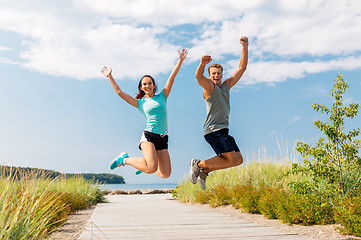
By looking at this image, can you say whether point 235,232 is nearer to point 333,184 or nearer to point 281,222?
point 281,222

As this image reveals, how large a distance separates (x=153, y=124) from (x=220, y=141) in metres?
1.04

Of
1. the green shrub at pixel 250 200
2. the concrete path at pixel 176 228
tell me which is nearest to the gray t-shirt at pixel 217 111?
the concrete path at pixel 176 228

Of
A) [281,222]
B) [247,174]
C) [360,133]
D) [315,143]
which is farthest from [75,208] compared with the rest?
[360,133]

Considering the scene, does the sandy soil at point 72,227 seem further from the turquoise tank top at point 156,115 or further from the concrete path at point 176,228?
the turquoise tank top at point 156,115

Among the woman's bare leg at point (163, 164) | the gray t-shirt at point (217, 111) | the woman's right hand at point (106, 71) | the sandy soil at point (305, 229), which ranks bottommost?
the sandy soil at point (305, 229)

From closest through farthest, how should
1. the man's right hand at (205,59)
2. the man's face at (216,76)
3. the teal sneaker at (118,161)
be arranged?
1. the man's right hand at (205,59)
2. the man's face at (216,76)
3. the teal sneaker at (118,161)

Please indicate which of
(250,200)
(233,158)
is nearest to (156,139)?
(233,158)

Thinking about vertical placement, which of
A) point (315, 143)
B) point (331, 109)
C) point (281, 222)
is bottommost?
point (281, 222)

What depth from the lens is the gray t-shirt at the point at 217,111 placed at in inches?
186

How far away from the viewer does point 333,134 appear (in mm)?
6957

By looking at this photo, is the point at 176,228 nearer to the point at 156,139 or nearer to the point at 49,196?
the point at 156,139

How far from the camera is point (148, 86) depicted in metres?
5.35

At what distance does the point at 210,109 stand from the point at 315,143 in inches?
126

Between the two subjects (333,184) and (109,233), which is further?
(333,184)
